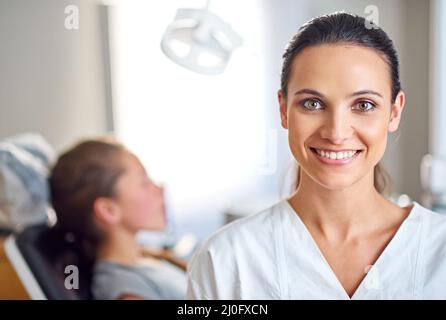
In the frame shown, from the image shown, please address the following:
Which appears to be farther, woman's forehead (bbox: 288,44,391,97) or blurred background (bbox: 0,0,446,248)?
blurred background (bbox: 0,0,446,248)

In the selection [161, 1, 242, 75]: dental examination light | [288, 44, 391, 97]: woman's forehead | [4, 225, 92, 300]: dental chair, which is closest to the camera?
[288, 44, 391, 97]: woman's forehead

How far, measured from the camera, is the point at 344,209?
84cm

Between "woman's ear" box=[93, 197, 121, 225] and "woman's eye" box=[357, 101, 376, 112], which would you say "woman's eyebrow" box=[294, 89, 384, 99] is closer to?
"woman's eye" box=[357, 101, 376, 112]

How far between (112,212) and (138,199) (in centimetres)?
7

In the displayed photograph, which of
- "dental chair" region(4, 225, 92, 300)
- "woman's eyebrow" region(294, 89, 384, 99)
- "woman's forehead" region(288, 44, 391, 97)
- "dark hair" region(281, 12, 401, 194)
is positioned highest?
"dark hair" region(281, 12, 401, 194)

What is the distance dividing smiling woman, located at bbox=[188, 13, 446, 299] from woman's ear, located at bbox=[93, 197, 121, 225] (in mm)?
438

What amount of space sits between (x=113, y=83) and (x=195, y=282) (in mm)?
529

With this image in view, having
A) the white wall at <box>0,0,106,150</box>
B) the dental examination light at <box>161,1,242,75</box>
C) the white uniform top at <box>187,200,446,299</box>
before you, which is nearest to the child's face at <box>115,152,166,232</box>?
the white wall at <box>0,0,106,150</box>

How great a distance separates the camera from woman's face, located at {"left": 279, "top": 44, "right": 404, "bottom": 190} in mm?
798

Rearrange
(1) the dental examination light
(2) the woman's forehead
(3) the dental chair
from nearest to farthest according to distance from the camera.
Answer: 1. (2) the woman's forehead
2. (1) the dental examination light
3. (3) the dental chair

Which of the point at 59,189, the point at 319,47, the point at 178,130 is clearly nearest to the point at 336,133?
the point at 319,47
